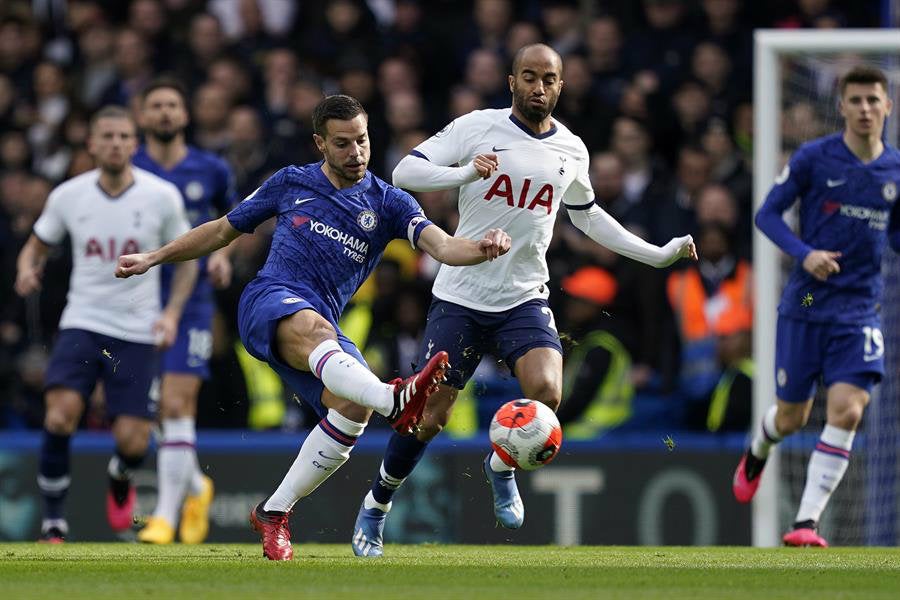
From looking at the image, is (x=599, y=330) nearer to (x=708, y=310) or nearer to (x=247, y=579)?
(x=708, y=310)

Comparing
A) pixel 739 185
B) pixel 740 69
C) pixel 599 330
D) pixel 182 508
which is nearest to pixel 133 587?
pixel 182 508

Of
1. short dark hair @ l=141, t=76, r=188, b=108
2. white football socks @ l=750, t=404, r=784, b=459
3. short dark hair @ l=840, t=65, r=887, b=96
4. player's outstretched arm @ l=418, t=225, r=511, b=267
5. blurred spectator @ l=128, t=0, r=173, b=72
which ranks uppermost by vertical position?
blurred spectator @ l=128, t=0, r=173, b=72

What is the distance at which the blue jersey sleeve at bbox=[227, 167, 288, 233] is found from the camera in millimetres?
8922

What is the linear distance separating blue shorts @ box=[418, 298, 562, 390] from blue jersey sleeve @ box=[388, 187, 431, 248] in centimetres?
79

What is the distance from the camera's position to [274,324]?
8656mm

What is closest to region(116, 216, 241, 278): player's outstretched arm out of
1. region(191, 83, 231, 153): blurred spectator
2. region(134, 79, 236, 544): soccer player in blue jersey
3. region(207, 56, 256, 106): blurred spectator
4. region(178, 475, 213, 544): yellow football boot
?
region(134, 79, 236, 544): soccer player in blue jersey

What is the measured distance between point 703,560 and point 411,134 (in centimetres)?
730

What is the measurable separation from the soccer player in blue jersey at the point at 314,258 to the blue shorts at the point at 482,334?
26.5 inches

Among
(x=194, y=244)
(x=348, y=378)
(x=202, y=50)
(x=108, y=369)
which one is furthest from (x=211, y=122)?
(x=348, y=378)

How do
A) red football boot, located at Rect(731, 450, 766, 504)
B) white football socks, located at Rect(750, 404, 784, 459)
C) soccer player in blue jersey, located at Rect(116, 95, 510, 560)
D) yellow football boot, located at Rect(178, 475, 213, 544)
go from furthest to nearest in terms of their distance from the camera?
1. yellow football boot, located at Rect(178, 475, 213, 544)
2. red football boot, located at Rect(731, 450, 766, 504)
3. white football socks, located at Rect(750, 404, 784, 459)
4. soccer player in blue jersey, located at Rect(116, 95, 510, 560)

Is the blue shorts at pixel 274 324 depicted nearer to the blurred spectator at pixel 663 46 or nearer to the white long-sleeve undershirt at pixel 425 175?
the white long-sleeve undershirt at pixel 425 175

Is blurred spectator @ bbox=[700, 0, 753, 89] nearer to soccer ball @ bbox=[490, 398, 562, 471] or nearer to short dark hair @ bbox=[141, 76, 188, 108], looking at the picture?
short dark hair @ bbox=[141, 76, 188, 108]

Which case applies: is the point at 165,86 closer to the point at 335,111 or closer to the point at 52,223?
the point at 52,223

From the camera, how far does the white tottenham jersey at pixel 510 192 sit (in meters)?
9.53
